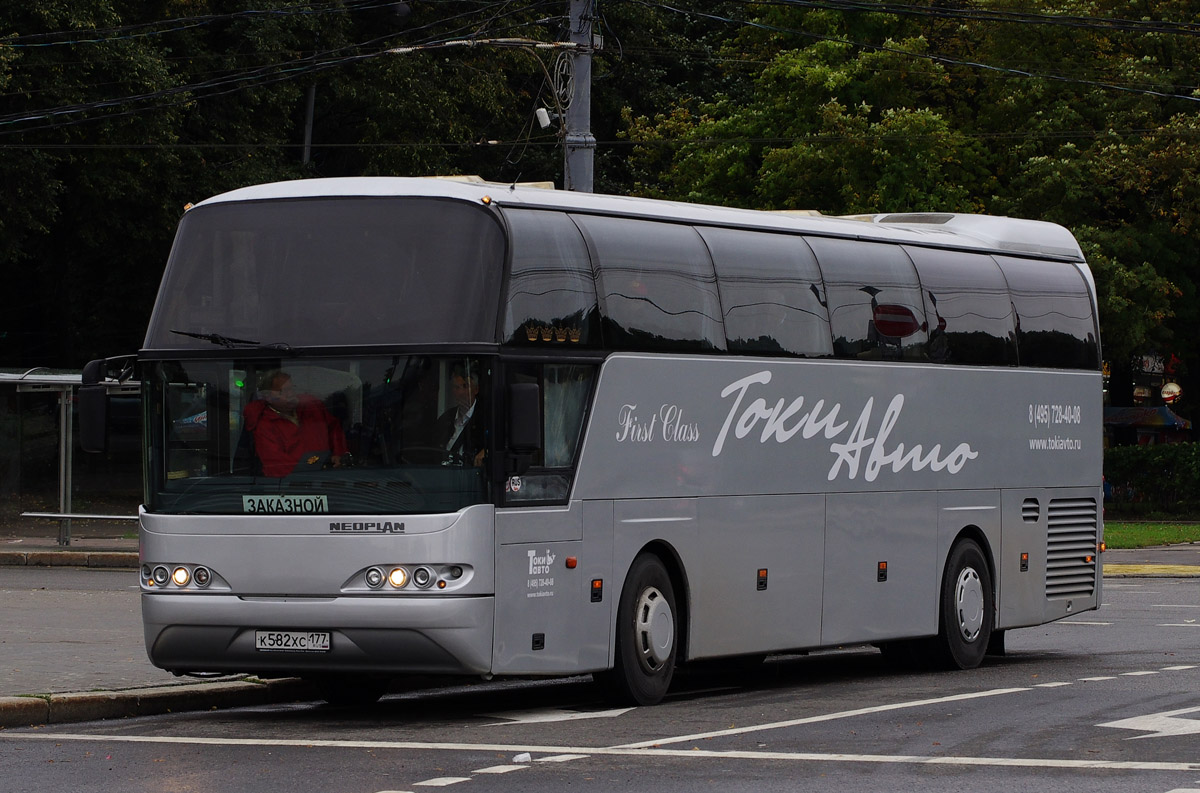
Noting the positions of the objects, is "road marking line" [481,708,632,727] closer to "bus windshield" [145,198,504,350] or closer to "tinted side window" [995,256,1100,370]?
"bus windshield" [145,198,504,350]

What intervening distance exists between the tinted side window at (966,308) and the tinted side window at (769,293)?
184 centimetres

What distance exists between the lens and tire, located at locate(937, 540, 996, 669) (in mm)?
17219

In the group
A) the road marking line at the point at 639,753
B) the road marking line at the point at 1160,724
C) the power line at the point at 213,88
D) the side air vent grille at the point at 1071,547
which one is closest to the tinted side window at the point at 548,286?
the road marking line at the point at 639,753

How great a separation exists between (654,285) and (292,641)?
3666 millimetres

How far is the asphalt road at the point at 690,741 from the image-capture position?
9.66 metres

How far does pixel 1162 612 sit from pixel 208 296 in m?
14.7

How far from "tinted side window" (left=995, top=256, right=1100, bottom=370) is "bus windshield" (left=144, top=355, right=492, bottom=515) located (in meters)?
7.86

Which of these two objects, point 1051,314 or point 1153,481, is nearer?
point 1051,314

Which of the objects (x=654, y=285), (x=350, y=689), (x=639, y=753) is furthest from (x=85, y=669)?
(x=639, y=753)

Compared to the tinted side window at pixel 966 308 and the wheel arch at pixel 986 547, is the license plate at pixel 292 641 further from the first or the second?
the wheel arch at pixel 986 547

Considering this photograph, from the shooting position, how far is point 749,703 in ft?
45.2

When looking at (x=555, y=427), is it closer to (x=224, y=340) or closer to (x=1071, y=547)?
(x=224, y=340)

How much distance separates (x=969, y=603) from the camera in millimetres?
17562

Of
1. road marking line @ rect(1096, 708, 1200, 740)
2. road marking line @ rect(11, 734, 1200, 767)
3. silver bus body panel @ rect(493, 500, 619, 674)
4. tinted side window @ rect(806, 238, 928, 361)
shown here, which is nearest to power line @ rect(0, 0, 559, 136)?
tinted side window @ rect(806, 238, 928, 361)
